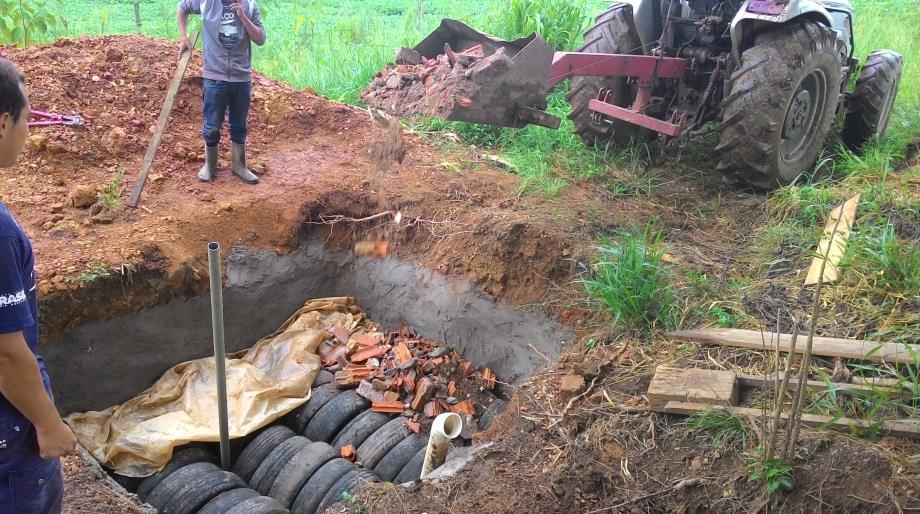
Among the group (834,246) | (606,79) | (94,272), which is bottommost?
(94,272)

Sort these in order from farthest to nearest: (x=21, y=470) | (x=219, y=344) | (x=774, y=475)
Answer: (x=219, y=344) → (x=774, y=475) → (x=21, y=470)

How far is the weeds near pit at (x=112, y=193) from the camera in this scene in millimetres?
4879

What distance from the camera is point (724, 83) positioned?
17.0 ft

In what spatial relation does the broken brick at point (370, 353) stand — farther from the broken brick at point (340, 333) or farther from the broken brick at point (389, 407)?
the broken brick at point (389, 407)

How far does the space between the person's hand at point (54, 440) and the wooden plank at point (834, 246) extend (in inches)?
130

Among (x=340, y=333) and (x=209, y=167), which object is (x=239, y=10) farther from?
(x=340, y=333)

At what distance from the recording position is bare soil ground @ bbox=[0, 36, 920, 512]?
2.89m

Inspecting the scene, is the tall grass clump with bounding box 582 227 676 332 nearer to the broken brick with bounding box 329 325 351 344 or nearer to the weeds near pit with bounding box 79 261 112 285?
the broken brick with bounding box 329 325 351 344

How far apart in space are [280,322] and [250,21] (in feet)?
6.66

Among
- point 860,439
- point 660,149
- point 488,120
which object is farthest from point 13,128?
point 660,149

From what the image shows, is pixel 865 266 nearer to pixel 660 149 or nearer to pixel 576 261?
pixel 576 261

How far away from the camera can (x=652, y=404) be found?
124 inches

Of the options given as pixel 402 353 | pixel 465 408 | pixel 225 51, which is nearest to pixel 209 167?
pixel 225 51

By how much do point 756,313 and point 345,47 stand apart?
6.54 m
